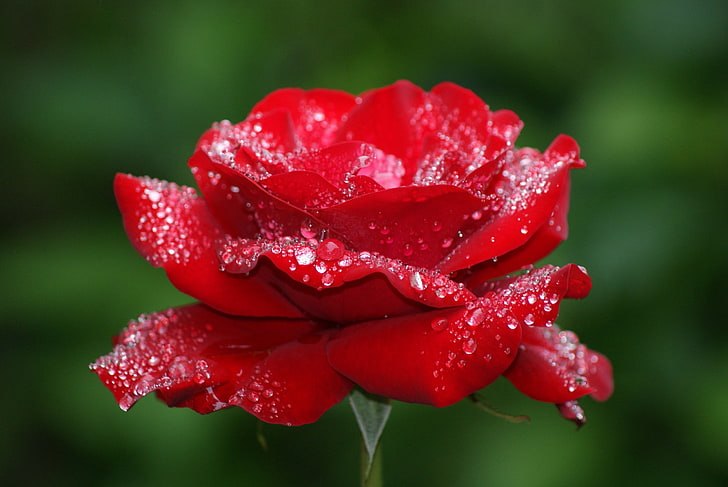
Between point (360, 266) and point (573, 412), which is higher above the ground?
point (360, 266)

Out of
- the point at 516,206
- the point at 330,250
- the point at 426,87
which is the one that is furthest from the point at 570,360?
the point at 426,87

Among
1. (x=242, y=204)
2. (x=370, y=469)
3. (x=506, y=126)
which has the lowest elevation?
(x=370, y=469)

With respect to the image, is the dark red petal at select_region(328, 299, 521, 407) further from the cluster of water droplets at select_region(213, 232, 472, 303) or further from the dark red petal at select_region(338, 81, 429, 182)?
the dark red petal at select_region(338, 81, 429, 182)

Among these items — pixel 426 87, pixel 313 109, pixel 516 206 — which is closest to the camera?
pixel 516 206

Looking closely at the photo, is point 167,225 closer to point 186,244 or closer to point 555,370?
point 186,244

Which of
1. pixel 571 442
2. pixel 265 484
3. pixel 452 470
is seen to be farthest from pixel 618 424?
pixel 265 484

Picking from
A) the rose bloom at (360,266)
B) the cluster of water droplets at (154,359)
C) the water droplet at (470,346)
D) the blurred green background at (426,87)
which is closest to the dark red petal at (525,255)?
the rose bloom at (360,266)

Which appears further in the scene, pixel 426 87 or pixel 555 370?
pixel 426 87
